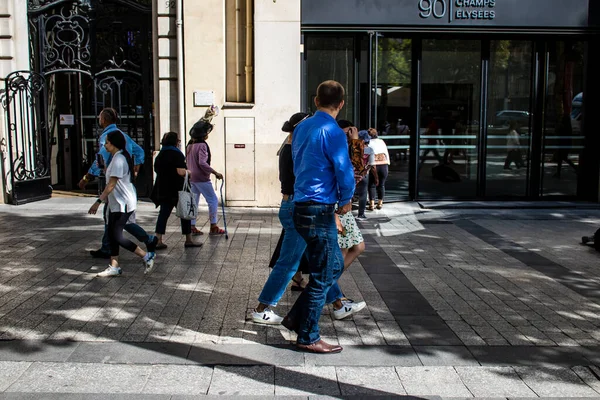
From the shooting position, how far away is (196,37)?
493 inches

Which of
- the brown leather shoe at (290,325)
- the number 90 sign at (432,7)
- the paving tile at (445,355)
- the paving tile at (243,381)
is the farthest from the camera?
the number 90 sign at (432,7)

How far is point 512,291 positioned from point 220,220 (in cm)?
569

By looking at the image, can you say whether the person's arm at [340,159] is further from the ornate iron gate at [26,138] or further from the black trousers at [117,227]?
the ornate iron gate at [26,138]

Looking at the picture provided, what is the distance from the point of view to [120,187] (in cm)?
721

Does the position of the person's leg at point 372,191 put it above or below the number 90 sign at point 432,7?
below

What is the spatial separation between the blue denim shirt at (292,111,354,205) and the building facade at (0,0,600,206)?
7851mm

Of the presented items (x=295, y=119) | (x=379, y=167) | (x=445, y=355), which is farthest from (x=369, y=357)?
(x=379, y=167)

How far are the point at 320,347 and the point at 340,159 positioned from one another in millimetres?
1417

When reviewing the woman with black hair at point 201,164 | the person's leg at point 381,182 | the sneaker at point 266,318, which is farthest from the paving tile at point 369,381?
the person's leg at point 381,182

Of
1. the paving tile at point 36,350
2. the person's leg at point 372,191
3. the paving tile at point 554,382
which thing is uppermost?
the person's leg at point 372,191

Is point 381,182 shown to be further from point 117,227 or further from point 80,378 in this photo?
point 80,378

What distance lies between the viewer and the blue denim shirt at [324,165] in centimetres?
484

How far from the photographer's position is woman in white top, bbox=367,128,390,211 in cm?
1235

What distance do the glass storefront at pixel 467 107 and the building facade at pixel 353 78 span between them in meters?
0.03
